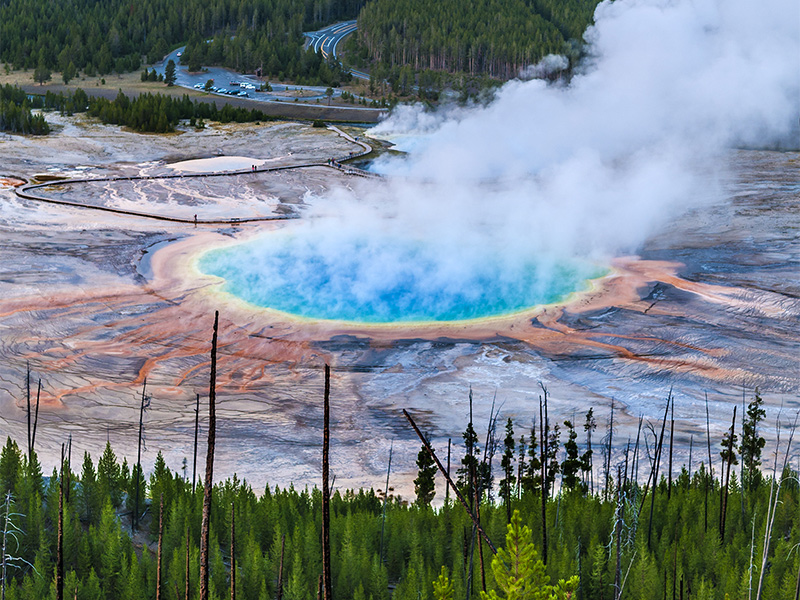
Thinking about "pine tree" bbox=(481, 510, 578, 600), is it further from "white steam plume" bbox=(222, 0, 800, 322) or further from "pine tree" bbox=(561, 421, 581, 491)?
"white steam plume" bbox=(222, 0, 800, 322)

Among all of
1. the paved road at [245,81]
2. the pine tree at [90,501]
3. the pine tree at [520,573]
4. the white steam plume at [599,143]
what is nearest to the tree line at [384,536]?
the pine tree at [90,501]

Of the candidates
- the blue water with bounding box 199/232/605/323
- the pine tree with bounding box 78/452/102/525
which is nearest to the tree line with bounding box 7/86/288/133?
the blue water with bounding box 199/232/605/323

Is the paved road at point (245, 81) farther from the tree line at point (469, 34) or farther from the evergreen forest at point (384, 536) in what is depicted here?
the evergreen forest at point (384, 536)

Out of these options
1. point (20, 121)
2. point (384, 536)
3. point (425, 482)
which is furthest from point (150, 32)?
point (384, 536)

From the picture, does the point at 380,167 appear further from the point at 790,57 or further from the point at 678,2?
the point at 790,57

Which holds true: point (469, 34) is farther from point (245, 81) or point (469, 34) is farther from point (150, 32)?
point (150, 32)
